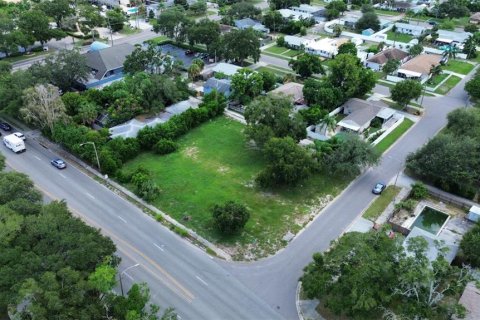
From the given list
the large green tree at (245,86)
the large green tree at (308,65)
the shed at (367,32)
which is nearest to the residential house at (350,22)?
the shed at (367,32)

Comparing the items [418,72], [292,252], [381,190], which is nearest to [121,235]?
[292,252]

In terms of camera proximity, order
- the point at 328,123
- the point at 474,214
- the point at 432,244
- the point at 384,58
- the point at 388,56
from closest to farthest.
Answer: the point at 432,244 < the point at 474,214 < the point at 328,123 < the point at 384,58 < the point at 388,56

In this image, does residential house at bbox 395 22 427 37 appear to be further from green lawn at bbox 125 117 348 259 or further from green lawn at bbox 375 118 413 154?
green lawn at bbox 125 117 348 259

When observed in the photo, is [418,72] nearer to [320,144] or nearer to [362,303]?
[320,144]

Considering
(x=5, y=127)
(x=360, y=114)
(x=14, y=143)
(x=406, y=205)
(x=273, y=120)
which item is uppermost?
(x=273, y=120)

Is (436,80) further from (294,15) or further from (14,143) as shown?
(14,143)

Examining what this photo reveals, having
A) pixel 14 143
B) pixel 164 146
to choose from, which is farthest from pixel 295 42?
pixel 14 143
